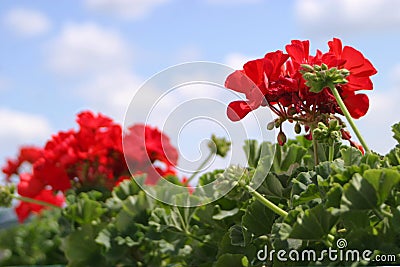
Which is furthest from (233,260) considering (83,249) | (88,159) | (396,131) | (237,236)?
(88,159)

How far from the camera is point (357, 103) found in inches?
31.7

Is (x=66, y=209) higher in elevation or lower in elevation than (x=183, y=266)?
higher

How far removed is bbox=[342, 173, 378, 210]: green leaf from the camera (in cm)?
58

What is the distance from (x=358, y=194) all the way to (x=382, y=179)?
2 centimetres

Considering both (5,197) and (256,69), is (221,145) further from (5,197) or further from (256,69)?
(5,197)

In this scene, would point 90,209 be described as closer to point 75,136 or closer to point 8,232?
point 75,136

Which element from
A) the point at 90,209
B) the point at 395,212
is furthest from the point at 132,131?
the point at 395,212

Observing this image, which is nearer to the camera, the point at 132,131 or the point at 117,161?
the point at 132,131

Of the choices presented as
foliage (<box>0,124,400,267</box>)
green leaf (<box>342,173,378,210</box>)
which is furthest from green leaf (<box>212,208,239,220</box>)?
green leaf (<box>342,173,378,210</box>)

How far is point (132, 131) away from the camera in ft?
3.78

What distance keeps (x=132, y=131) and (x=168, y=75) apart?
36 centimetres

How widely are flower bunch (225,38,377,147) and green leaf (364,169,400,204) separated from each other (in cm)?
20

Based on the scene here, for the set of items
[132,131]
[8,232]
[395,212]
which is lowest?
[395,212]

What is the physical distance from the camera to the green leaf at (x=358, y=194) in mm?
579
